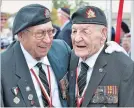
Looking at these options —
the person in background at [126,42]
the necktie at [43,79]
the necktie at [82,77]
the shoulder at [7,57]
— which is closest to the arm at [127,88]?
the necktie at [82,77]

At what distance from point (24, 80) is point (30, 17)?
0.46 metres

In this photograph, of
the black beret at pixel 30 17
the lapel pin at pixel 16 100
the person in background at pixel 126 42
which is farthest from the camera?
the person in background at pixel 126 42

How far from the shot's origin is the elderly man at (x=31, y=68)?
2.39 metres

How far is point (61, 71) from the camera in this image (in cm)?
266

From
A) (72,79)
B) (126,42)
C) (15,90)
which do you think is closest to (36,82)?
(15,90)

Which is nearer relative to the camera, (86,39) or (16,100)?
(16,100)

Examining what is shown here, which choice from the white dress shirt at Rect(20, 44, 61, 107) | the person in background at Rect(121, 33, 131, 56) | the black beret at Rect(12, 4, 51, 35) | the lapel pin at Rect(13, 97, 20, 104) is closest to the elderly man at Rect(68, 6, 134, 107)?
the white dress shirt at Rect(20, 44, 61, 107)

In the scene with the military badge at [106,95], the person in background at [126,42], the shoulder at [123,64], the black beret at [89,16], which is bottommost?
the person in background at [126,42]

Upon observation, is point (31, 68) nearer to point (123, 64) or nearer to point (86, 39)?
point (86, 39)

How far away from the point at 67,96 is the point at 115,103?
1.29ft

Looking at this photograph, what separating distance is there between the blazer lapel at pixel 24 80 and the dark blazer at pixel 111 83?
33 cm

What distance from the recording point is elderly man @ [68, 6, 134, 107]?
241 centimetres

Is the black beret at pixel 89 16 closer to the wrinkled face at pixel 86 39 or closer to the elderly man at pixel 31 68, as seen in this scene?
the wrinkled face at pixel 86 39

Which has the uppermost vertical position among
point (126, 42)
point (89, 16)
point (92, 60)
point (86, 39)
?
point (89, 16)
